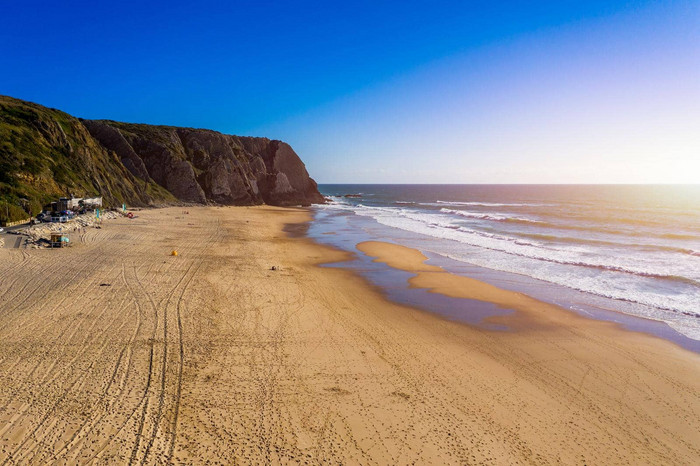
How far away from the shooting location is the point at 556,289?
65.1 feet

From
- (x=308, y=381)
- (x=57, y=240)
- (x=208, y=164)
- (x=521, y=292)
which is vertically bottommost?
(x=521, y=292)

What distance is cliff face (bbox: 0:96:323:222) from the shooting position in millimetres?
35844

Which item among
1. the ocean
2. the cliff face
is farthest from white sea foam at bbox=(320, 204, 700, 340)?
the cliff face

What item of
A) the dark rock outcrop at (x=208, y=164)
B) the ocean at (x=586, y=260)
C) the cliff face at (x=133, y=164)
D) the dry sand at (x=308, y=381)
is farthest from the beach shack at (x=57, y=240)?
the dark rock outcrop at (x=208, y=164)

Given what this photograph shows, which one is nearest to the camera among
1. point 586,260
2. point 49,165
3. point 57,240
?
point 57,240

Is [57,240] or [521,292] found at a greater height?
[57,240]

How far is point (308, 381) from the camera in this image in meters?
9.61

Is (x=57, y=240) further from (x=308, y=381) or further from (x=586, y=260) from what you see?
(x=586, y=260)

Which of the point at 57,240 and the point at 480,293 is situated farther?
the point at 57,240

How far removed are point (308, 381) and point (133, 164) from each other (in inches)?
2489

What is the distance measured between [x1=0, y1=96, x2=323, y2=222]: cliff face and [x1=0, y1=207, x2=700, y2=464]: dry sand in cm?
2421

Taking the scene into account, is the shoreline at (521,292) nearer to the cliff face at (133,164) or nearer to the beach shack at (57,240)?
the beach shack at (57,240)

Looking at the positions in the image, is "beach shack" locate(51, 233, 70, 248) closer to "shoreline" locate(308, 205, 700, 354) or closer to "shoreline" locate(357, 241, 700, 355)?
"shoreline" locate(308, 205, 700, 354)

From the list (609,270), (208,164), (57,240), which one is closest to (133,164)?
(208,164)
